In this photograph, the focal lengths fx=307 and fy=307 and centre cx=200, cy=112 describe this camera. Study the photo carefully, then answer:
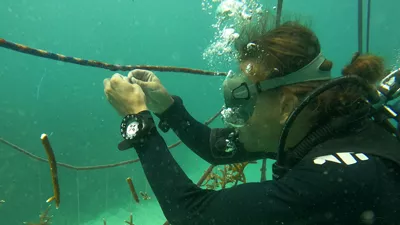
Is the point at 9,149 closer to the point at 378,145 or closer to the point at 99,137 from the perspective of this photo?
the point at 99,137

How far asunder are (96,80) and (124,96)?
61380 millimetres

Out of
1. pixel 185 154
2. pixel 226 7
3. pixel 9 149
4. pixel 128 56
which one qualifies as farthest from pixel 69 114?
pixel 128 56

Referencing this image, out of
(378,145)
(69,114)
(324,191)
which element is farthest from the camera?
(69,114)

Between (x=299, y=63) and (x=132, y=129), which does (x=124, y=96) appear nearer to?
(x=132, y=129)

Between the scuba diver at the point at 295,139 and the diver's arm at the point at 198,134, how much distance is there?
64cm

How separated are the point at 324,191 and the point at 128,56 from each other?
8151cm

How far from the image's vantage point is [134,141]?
1.68m

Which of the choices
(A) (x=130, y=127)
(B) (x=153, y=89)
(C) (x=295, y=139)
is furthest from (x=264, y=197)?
(B) (x=153, y=89)

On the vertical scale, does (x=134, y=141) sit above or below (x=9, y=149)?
below

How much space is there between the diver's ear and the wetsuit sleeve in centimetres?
40

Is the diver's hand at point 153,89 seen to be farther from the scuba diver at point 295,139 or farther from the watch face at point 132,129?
the watch face at point 132,129

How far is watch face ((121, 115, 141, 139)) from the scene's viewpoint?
168cm

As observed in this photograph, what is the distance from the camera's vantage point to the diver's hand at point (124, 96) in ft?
6.00

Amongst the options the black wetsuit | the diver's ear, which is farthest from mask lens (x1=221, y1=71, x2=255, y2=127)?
the black wetsuit
